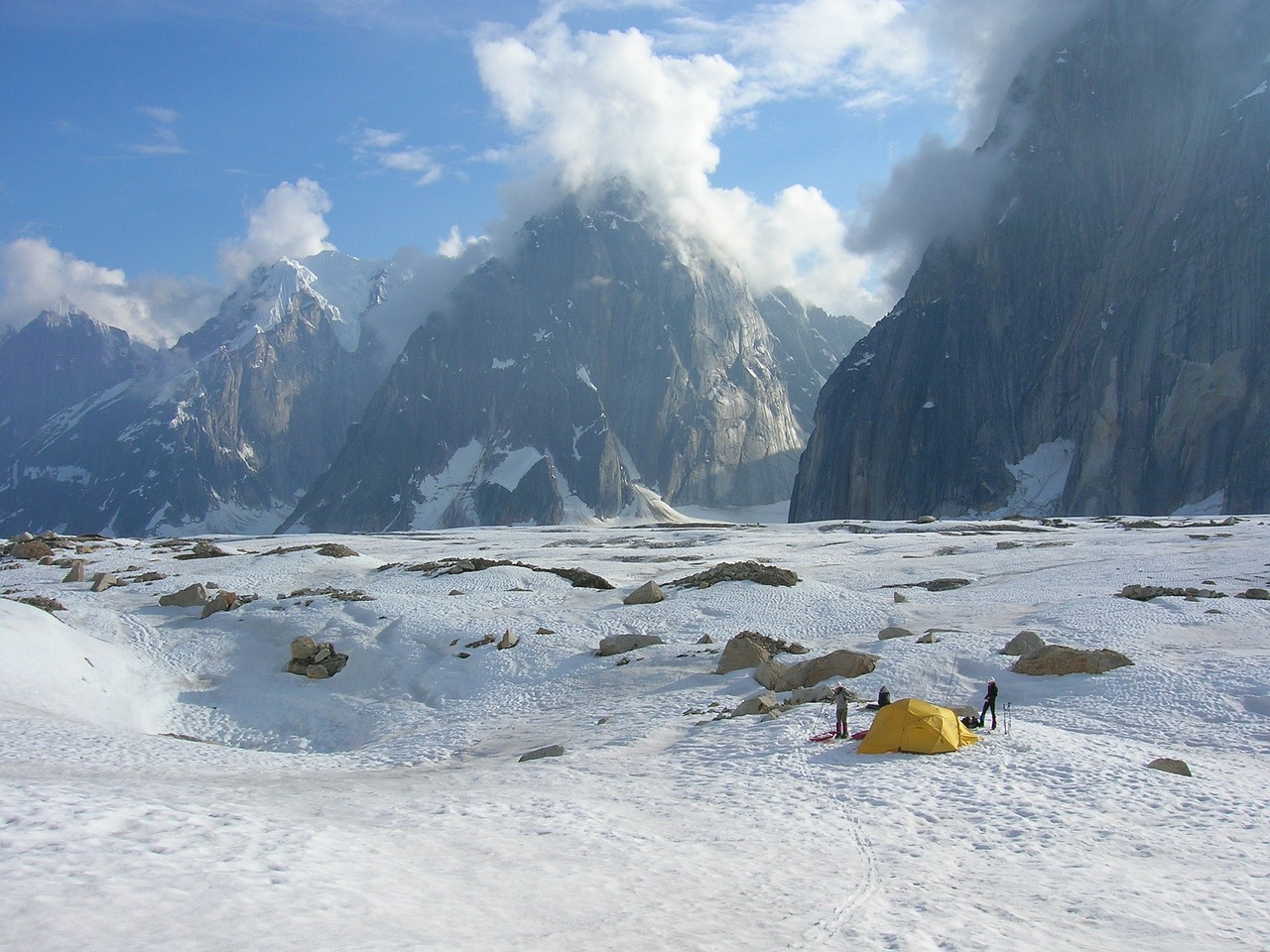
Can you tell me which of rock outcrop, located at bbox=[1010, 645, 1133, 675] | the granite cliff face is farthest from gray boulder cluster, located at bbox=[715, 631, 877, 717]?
the granite cliff face

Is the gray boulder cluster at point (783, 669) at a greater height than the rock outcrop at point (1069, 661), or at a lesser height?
lesser

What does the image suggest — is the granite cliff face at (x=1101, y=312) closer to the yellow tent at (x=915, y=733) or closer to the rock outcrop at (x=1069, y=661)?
the rock outcrop at (x=1069, y=661)

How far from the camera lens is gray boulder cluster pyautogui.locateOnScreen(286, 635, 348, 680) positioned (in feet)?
97.4

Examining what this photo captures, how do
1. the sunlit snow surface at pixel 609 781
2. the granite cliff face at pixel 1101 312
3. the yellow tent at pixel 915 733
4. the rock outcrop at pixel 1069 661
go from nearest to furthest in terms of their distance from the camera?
the sunlit snow surface at pixel 609 781, the yellow tent at pixel 915 733, the rock outcrop at pixel 1069 661, the granite cliff face at pixel 1101 312

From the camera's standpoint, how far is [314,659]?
3023 cm

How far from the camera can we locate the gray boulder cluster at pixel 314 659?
1169 inches

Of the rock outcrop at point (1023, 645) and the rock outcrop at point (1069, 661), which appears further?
the rock outcrop at point (1023, 645)

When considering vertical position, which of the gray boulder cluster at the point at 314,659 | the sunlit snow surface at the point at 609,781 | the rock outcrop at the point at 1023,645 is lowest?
the gray boulder cluster at the point at 314,659

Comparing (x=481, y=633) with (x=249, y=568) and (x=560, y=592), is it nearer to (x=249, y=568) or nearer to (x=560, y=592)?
(x=560, y=592)

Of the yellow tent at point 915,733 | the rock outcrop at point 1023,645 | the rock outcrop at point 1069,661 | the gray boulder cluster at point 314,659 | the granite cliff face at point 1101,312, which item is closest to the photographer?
the yellow tent at point 915,733

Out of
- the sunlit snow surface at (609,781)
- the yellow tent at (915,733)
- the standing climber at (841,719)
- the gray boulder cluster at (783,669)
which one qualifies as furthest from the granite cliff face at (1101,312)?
the standing climber at (841,719)

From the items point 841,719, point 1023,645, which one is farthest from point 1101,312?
point 841,719

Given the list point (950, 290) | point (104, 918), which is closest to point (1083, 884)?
point (104, 918)

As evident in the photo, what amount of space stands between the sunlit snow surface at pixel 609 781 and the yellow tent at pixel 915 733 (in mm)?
393
